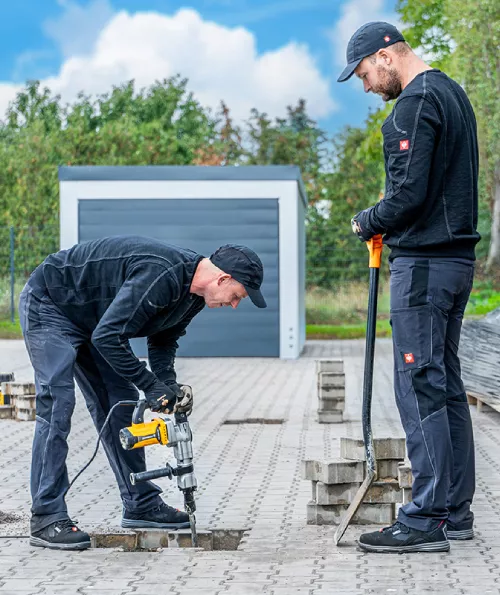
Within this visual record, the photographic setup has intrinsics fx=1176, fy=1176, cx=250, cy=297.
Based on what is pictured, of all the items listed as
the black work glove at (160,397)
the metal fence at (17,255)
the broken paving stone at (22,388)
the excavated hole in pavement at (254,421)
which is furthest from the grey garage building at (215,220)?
the black work glove at (160,397)

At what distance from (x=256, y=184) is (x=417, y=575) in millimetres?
16481

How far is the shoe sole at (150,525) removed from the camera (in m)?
6.17

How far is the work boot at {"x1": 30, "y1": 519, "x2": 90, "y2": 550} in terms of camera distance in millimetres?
5723

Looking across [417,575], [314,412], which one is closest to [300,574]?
[417,575]

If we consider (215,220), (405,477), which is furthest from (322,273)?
(405,477)

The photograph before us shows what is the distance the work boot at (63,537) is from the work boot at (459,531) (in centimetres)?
178

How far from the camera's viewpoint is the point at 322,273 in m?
29.7

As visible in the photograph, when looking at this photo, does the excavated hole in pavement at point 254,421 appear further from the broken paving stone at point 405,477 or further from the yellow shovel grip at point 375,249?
the yellow shovel grip at point 375,249

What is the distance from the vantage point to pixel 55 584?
197 inches

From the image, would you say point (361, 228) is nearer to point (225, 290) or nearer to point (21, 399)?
point (225, 290)

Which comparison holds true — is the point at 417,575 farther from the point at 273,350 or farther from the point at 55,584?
the point at 273,350

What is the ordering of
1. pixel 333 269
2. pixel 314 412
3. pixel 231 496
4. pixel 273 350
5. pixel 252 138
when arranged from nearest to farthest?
pixel 231 496 → pixel 314 412 → pixel 273 350 → pixel 333 269 → pixel 252 138

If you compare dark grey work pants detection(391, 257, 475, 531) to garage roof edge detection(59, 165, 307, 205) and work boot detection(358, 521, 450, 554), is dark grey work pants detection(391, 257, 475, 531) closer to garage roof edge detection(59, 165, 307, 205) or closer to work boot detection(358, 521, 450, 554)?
work boot detection(358, 521, 450, 554)

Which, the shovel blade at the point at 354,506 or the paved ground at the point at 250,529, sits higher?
the shovel blade at the point at 354,506
